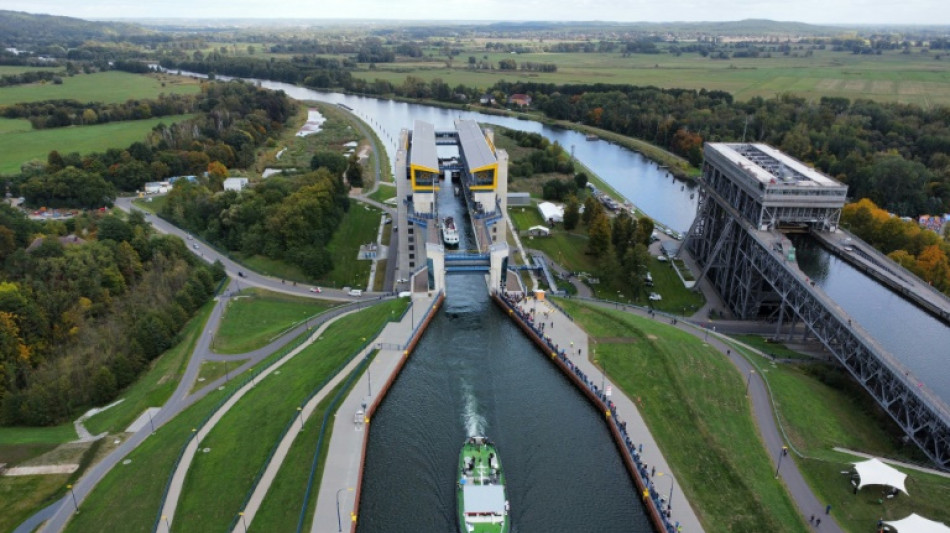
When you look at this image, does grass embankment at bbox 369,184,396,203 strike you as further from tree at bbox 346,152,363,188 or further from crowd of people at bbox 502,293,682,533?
crowd of people at bbox 502,293,682,533

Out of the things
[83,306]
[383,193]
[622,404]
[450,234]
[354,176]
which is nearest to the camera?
[622,404]

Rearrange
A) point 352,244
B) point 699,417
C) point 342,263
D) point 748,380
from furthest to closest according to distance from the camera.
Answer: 1. point 352,244
2. point 342,263
3. point 748,380
4. point 699,417

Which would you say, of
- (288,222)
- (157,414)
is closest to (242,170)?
(288,222)

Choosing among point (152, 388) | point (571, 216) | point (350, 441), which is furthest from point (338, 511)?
point (571, 216)

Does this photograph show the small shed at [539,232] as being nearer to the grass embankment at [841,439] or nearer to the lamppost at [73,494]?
the grass embankment at [841,439]

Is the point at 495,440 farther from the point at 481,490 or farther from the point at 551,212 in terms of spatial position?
the point at 551,212

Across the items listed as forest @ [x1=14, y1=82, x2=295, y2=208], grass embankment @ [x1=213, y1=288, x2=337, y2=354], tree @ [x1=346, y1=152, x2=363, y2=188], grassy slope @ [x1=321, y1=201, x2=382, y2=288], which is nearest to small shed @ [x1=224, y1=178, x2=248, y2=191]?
forest @ [x1=14, y1=82, x2=295, y2=208]
